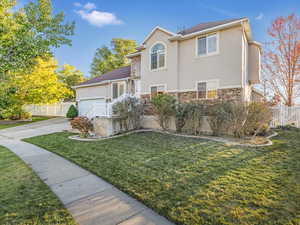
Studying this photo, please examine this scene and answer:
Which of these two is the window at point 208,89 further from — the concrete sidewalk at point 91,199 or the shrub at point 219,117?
the concrete sidewalk at point 91,199

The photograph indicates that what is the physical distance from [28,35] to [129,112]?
699 centimetres

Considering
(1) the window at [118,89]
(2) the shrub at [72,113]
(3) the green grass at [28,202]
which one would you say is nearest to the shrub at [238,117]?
(3) the green grass at [28,202]

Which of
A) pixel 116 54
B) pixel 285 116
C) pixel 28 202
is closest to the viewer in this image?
pixel 28 202

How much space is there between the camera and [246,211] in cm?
277

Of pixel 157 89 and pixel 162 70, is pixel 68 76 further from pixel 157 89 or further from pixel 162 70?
pixel 162 70

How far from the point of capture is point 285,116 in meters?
11.3

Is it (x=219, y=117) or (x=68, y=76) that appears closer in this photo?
(x=219, y=117)

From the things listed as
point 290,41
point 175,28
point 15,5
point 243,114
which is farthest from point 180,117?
point 290,41

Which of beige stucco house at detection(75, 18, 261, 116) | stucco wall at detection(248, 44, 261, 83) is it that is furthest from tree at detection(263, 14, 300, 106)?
stucco wall at detection(248, 44, 261, 83)

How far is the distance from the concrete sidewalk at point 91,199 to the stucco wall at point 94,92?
12.2 m

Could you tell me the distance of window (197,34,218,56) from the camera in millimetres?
10445

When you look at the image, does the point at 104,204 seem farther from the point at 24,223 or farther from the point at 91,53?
the point at 91,53

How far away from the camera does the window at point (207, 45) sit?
1045 cm

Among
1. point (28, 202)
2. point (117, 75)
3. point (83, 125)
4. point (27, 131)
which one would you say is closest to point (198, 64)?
point (83, 125)
